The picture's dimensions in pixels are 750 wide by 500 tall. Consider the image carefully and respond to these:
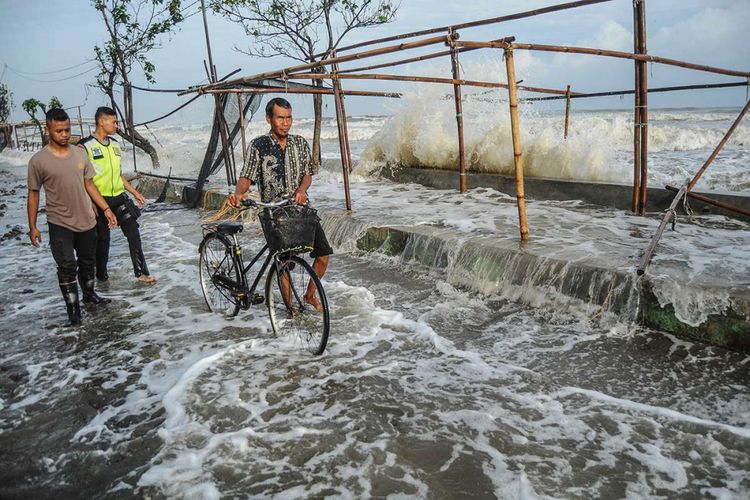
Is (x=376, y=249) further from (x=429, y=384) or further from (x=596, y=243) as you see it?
(x=429, y=384)

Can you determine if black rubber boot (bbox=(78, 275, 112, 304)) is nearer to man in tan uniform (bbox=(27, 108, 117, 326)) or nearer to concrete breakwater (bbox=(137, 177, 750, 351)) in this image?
man in tan uniform (bbox=(27, 108, 117, 326))

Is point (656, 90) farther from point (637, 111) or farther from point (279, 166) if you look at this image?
point (279, 166)

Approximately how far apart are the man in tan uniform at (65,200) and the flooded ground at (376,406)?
2.00ft

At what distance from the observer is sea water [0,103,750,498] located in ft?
9.34

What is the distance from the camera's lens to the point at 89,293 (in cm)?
586

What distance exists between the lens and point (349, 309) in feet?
18.2

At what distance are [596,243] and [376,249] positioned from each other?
117 inches

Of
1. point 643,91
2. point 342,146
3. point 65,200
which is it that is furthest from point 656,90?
point 65,200

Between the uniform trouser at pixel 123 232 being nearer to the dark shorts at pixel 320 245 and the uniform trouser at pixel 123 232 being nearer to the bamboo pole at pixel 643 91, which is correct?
the dark shorts at pixel 320 245

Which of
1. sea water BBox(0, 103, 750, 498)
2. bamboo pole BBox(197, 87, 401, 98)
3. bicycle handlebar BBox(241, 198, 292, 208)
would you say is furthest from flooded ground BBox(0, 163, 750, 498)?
bamboo pole BBox(197, 87, 401, 98)

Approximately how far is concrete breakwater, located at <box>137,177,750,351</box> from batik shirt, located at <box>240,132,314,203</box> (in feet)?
7.75

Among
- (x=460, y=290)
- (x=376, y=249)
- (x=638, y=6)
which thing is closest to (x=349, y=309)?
(x=460, y=290)

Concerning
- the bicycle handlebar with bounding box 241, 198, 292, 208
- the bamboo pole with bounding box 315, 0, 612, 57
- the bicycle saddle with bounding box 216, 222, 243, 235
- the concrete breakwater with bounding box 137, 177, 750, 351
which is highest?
the bamboo pole with bounding box 315, 0, 612, 57

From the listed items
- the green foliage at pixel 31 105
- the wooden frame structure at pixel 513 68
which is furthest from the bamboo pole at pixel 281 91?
the green foliage at pixel 31 105
